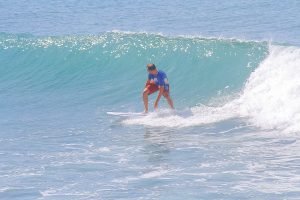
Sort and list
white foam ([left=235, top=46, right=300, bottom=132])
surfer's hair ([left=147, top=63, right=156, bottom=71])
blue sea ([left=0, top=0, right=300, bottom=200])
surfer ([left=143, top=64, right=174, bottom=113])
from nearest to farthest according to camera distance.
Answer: blue sea ([left=0, top=0, right=300, bottom=200]) → white foam ([left=235, top=46, right=300, bottom=132]) → surfer's hair ([left=147, top=63, right=156, bottom=71]) → surfer ([left=143, top=64, right=174, bottom=113])

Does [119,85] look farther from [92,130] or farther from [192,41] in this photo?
[92,130]

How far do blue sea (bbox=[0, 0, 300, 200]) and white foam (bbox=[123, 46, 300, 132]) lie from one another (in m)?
0.04

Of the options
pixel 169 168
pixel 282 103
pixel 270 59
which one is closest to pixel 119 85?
pixel 270 59

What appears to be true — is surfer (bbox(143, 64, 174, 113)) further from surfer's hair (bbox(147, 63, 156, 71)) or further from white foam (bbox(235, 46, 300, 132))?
white foam (bbox(235, 46, 300, 132))

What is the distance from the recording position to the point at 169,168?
1139 cm

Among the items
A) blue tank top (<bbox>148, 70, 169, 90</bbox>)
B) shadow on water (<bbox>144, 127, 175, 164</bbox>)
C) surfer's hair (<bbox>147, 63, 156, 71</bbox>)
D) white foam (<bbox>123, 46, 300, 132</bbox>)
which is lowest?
shadow on water (<bbox>144, 127, 175, 164</bbox>)

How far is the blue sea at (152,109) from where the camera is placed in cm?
1062

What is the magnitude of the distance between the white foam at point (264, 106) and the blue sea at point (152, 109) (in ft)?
0.12

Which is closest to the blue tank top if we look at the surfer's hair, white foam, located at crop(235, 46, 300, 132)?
the surfer's hair

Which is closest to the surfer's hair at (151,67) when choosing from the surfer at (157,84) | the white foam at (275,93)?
the surfer at (157,84)


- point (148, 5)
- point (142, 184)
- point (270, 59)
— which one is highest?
point (148, 5)

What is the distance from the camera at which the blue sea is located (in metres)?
10.6

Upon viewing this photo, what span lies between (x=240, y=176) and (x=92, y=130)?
5265 mm

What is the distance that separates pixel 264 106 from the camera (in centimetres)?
1556
